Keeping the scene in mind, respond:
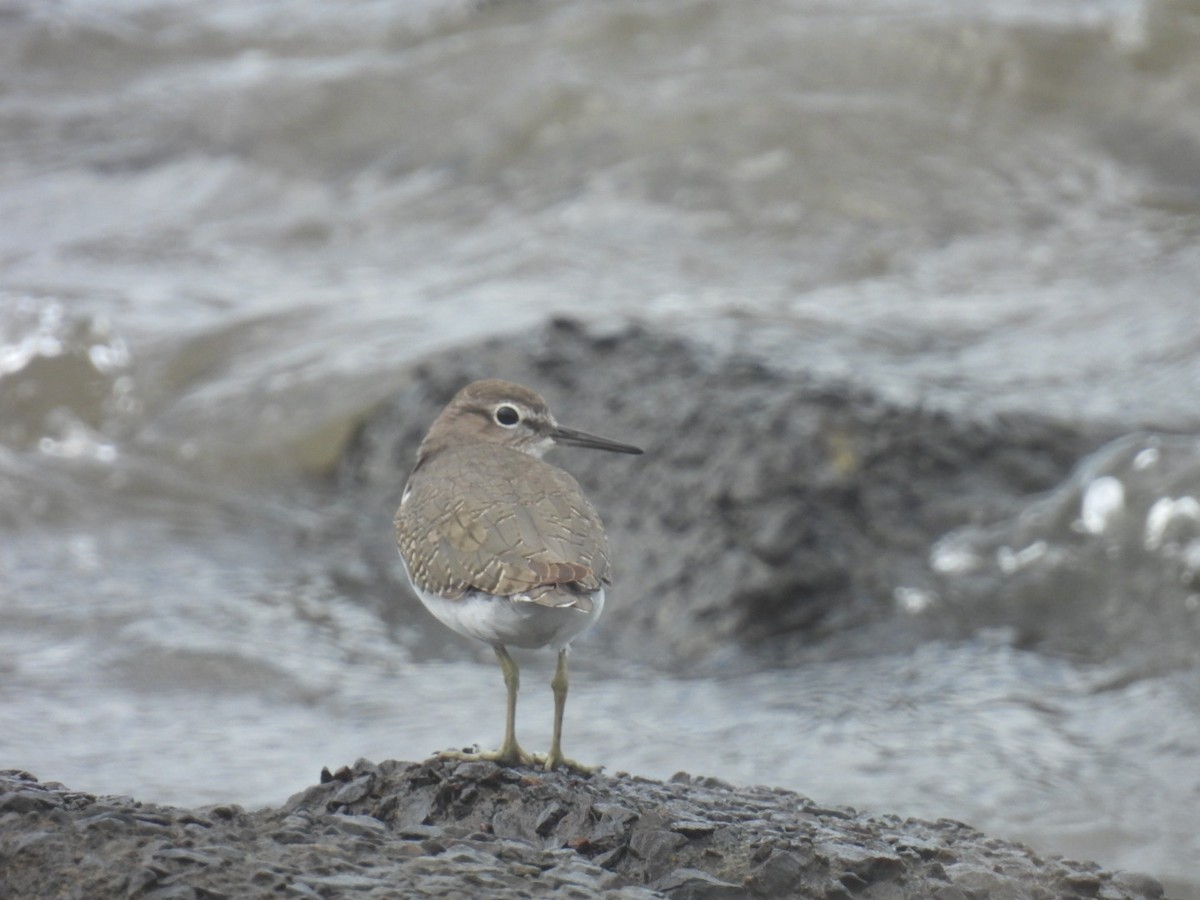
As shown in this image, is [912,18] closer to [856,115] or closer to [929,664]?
[856,115]

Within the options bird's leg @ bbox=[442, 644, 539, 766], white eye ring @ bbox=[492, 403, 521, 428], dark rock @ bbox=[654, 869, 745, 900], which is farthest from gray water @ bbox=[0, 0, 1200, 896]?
dark rock @ bbox=[654, 869, 745, 900]

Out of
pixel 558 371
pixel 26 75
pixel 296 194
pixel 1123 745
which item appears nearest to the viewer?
pixel 1123 745

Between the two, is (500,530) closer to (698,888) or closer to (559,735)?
(559,735)

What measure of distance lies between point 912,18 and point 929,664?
26.8ft

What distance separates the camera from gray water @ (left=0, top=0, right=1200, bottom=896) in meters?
→ 5.60

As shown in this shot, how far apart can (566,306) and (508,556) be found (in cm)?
604

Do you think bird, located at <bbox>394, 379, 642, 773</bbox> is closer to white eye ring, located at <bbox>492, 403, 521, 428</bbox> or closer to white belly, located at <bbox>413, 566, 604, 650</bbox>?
white belly, located at <bbox>413, 566, 604, 650</bbox>

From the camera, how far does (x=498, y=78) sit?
1345 centimetres

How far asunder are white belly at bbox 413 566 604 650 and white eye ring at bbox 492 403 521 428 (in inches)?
39.9

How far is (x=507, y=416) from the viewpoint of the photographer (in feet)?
15.8

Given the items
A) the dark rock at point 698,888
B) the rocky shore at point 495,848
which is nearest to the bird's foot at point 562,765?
the rocky shore at point 495,848

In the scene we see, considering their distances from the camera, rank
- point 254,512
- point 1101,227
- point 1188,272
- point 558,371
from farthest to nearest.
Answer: point 1101,227 < point 1188,272 < point 254,512 < point 558,371

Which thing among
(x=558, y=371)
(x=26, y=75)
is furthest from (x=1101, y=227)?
(x=26, y=75)

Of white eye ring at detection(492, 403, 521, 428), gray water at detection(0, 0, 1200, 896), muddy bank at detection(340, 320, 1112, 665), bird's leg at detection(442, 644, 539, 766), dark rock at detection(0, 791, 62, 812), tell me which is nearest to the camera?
dark rock at detection(0, 791, 62, 812)
